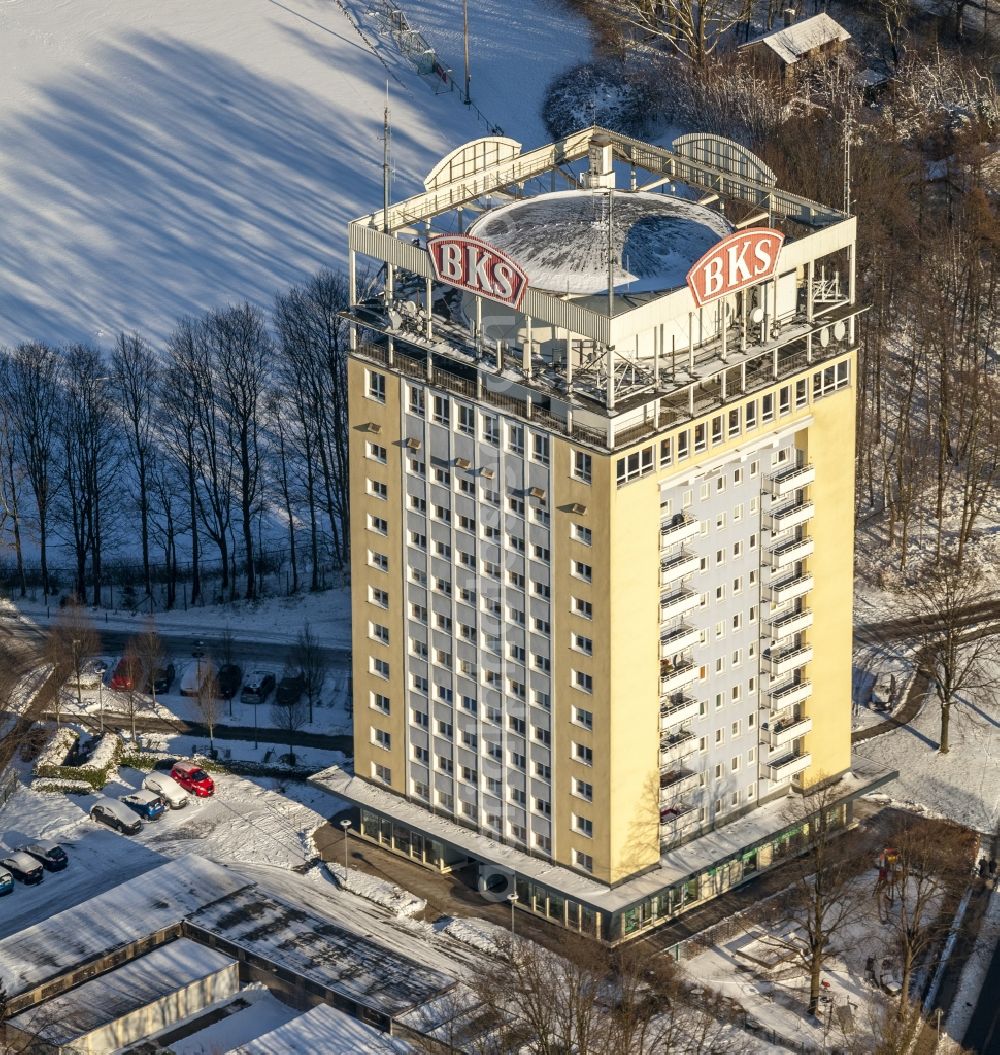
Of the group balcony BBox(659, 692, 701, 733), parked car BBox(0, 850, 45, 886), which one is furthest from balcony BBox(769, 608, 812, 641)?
parked car BBox(0, 850, 45, 886)

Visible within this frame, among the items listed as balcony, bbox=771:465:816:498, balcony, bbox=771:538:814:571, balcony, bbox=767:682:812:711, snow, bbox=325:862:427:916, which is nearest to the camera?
balcony, bbox=771:465:816:498

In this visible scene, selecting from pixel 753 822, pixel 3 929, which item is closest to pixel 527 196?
pixel 753 822

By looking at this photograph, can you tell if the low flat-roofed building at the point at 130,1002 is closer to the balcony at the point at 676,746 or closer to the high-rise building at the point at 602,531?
the high-rise building at the point at 602,531

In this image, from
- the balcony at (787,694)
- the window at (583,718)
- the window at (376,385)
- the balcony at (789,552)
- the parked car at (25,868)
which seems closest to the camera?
the window at (583,718)

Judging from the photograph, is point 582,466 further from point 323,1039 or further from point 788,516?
point 323,1039

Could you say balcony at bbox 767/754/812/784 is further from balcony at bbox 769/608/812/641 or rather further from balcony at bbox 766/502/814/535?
balcony at bbox 766/502/814/535

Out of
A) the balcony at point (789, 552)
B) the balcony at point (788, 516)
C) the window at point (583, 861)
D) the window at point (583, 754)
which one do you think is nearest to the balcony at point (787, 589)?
the balcony at point (789, 552)

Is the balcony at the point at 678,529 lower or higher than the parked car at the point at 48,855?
higher
